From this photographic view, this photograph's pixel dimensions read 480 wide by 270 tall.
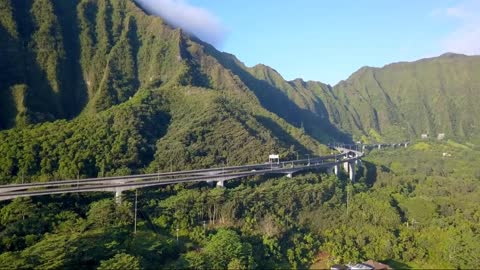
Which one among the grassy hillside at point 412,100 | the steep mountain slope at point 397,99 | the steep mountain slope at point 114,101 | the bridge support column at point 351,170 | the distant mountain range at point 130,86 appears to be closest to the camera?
the steep mountain slope at point 114,101

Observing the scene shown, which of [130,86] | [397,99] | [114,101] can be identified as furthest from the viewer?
[397,99]

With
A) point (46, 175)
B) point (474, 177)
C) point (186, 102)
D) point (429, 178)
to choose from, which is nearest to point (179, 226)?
point (46, 175)

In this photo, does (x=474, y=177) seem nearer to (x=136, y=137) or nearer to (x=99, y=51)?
(x=136, y=137)

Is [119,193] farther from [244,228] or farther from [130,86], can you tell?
[130,86]

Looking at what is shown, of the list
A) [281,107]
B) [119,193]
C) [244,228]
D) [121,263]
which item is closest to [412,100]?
[281,107]

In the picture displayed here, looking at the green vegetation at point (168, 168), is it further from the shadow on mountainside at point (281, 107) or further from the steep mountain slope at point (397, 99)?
the steep mountain slope at point (397, 99)

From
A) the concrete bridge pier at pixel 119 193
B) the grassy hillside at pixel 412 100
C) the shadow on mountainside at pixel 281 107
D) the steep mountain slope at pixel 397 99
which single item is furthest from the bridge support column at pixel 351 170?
the grassy hillside at pixel 412 100

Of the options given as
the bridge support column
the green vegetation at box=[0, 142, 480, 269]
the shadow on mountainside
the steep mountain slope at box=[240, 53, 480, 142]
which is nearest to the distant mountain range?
the shadow on mountainside

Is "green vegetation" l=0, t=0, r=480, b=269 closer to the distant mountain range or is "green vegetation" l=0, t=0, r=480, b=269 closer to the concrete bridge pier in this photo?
the distant mountain range
